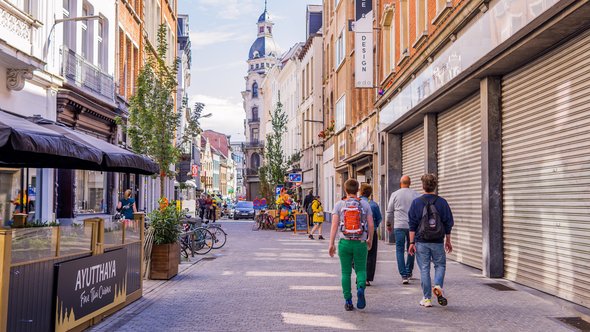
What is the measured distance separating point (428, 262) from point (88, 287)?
4.35 metres

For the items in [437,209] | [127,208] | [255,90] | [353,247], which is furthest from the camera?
[255,90]

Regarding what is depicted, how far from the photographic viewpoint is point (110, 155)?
9977 mm

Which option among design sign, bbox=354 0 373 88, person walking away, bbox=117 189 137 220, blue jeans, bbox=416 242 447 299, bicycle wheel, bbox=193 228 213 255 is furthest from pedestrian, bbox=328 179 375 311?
design sign, bbox=354 0 373 88

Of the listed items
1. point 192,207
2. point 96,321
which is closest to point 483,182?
point 96,321

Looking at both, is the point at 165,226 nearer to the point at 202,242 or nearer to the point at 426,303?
the point at 426,303

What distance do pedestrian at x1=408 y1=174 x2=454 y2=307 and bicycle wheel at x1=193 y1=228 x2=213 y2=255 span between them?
34.0ft

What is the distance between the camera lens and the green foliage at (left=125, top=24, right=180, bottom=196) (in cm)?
1667

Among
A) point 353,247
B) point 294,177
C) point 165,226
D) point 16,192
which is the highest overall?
point 294,177

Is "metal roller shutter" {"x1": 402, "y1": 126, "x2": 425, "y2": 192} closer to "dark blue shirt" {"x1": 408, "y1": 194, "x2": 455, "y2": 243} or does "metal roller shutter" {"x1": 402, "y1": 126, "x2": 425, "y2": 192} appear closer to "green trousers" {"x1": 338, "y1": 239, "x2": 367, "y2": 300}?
"dark blue shirt" {"x1": 408, "y1": 194, "x2": 455, "y2": 243}

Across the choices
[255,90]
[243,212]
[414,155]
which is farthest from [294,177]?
[255,90]

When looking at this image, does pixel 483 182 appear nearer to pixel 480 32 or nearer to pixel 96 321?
pixel 480 32

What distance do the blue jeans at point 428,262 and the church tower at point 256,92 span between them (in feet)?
274

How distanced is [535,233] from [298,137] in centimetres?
4900

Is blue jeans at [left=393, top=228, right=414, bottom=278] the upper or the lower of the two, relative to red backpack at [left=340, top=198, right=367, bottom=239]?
lower
